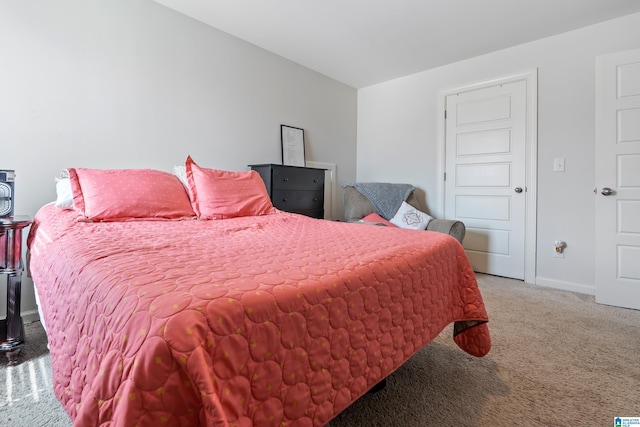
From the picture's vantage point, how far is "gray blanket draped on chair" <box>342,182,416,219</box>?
3.70 metres

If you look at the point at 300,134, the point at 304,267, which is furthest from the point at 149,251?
the point at 300,134

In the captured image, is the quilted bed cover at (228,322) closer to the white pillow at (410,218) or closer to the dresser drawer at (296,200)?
the dresser drawer at (296,200)

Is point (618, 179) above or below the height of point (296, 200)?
above

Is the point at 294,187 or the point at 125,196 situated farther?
the point at 294,187

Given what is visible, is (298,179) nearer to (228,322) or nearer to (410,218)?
(410,218)

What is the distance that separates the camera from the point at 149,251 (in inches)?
41.9

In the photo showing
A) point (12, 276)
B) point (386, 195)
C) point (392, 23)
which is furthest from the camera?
point (386, 195)

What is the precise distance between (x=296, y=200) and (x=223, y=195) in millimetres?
1058

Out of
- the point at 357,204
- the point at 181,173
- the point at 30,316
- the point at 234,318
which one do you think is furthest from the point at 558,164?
the point at 30,316

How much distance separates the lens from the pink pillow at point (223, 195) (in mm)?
2186

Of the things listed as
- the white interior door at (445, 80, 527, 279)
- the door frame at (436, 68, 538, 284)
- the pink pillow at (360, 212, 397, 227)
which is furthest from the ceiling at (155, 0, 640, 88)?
the pink pillow at (360, 212, 397, 227)

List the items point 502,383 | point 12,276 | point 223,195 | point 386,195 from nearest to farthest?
point 502,383
point 12,276
point 223,195
point 386,195

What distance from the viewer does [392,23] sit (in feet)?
9.25

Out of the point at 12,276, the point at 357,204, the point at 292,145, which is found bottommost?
the point at 12,276
